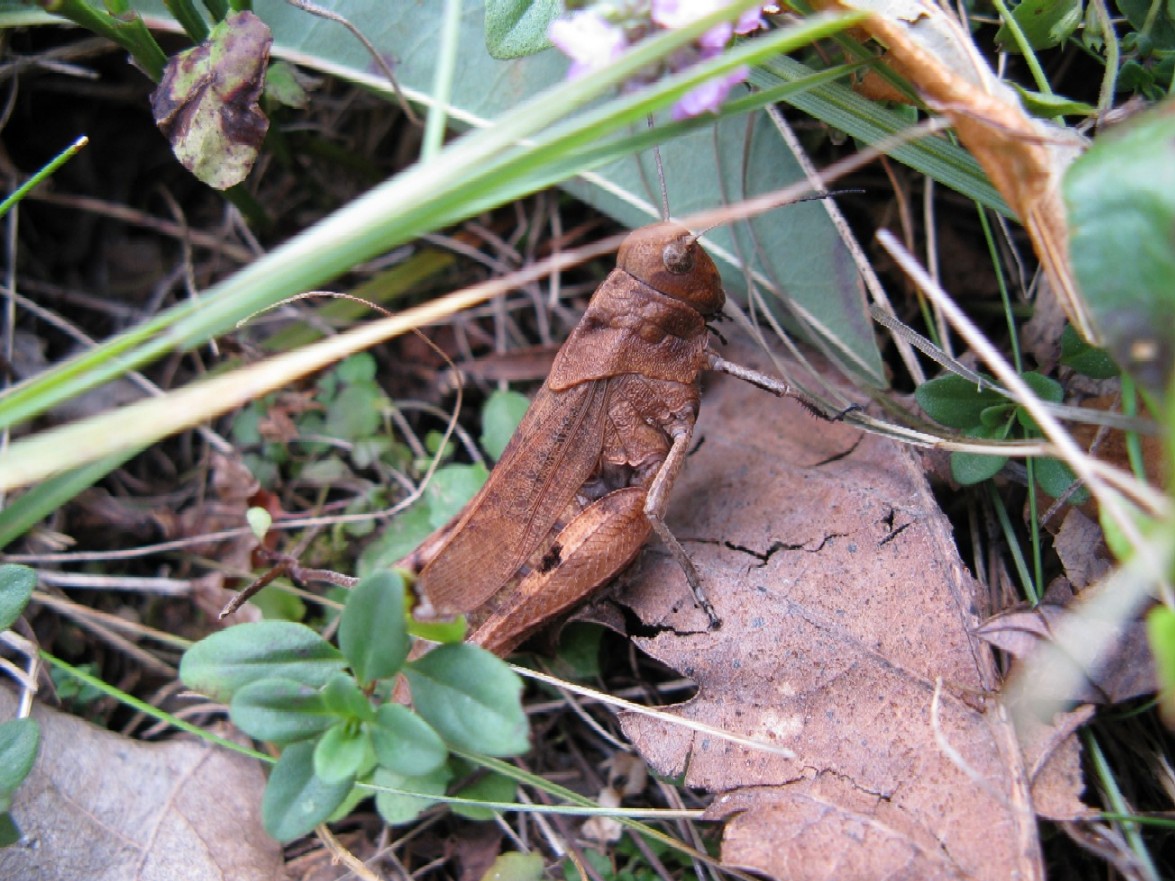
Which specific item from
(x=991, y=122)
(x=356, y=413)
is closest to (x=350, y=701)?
(x=356, y=413)

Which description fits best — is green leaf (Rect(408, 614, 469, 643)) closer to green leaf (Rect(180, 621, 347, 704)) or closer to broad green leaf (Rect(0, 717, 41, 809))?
green leaf (Rect(180, 621, 347, 704))

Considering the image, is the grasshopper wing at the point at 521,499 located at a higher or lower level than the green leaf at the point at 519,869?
higher

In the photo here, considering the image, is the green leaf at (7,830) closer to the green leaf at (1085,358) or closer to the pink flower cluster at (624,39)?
the pink flower cluster at (624,39)

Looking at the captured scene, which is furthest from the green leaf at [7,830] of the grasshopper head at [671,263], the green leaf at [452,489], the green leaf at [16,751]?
the grasshopper head at [671,263]

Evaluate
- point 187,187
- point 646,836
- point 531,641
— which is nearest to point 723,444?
point 531,641

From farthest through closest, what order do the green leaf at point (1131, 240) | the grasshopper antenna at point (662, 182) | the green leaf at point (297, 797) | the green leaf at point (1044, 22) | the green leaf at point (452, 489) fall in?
the green leaf at point (452, 489)
the grasshopper antenna at point (662, 182)
the green leaf at point (1044, 22)
the green leaf at point (297, 797)
the green leaf at point (1131, 240)

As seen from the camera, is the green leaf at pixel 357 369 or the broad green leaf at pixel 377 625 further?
the green leaf at pixel 357 369
